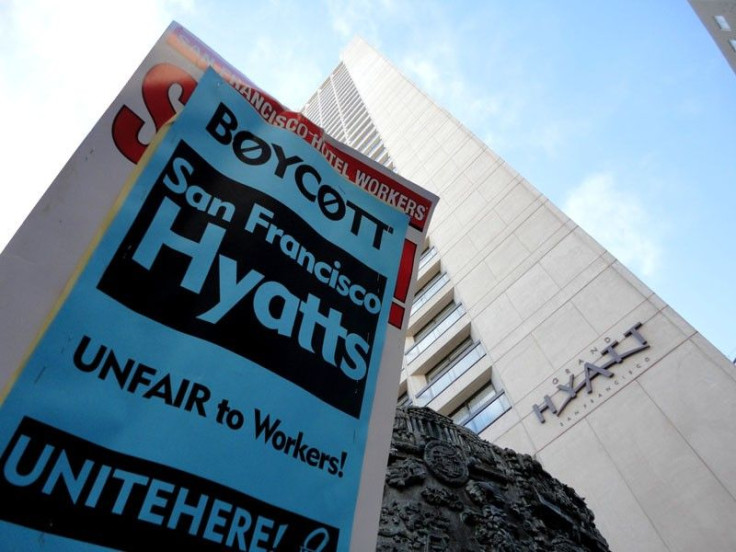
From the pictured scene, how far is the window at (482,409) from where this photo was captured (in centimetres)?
1493

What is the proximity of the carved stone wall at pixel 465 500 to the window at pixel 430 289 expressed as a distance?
44.7 ft

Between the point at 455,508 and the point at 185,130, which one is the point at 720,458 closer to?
the point at 455,508

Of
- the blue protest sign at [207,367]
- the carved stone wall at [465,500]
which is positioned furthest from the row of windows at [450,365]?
the blue protest sign at [207,367]

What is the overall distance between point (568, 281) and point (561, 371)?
3203 mm

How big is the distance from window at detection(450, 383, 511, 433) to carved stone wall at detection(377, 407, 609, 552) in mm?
7337

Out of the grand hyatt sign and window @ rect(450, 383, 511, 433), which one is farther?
window @ rect(450, 383, 511, 433)

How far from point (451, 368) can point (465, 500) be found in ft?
38.7

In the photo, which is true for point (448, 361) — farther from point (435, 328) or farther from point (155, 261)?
point (155, 261)

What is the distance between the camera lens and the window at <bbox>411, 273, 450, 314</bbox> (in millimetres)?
21016

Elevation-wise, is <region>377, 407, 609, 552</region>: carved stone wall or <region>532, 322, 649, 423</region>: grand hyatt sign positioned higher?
<region>532, 322, 649, 423</region>: grand hyatt sign

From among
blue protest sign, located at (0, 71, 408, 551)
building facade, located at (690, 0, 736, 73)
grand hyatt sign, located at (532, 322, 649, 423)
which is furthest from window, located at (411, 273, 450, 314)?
building facade, located at (690, 0, 736, 73)

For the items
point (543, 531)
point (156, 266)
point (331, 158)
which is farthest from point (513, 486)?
point (156, 266)

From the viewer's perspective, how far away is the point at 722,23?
25.9 meters

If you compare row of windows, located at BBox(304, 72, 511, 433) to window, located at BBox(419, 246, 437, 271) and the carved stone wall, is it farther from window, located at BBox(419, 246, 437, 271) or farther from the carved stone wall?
the carved stone wall
